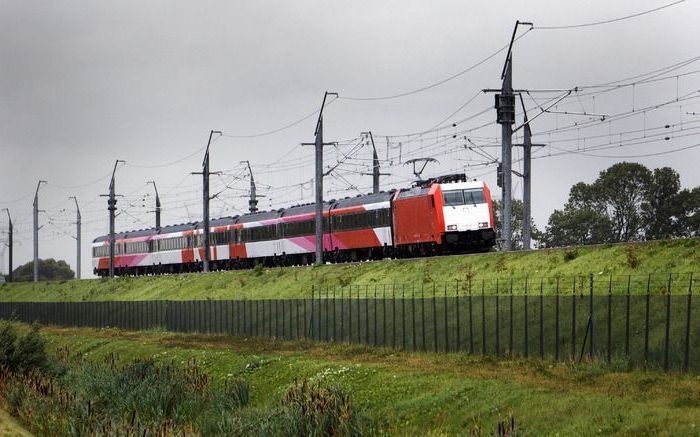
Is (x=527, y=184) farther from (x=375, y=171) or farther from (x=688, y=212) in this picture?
(x=688, y=212)

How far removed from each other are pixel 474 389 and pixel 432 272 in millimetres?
24830

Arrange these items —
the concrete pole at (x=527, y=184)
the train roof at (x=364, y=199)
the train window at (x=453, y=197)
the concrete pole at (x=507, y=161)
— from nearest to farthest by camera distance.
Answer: the concrete pole at (x=507, y=161)
the concrete pole at (x=527, y=184)
the train window at (x=453, y=197)
the train roof at (x=364, y=199)

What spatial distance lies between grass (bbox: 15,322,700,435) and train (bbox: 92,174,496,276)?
17525 millimetres

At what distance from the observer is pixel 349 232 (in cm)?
7862

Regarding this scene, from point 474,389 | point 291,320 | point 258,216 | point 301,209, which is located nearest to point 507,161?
point 291,320

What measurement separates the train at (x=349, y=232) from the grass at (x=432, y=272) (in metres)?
4.35

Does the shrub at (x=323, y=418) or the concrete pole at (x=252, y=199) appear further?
the concrete pole at (x=252, y=199)

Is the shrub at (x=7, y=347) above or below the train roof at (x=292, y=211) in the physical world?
below

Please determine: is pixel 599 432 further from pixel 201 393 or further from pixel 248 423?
pixel 201 393

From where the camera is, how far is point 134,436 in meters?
27.6

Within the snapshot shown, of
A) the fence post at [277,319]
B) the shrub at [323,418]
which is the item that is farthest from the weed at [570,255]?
the shrub at [323,418]

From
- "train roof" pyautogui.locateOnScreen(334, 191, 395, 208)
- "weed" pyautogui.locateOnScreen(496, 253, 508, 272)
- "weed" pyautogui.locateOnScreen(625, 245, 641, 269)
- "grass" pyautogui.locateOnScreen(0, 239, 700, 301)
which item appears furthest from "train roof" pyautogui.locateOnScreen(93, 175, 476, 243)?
"weed" pyautogui.locateOnScreen(625, 245, 641, 269)

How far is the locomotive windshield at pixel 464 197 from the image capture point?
65562mm

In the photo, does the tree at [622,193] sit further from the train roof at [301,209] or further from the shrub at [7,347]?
the shrub at [7,347]
